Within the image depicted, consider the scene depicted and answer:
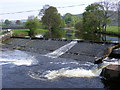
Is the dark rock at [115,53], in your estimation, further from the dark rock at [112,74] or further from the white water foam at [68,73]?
the dark rock at [112,74]

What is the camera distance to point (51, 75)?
742 inches

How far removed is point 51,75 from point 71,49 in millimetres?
12814

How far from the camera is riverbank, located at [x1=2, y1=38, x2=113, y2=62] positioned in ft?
89.4

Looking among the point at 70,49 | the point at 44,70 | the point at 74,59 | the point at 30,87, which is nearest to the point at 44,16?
the point at 70,49

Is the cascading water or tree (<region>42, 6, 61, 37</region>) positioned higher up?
tree (<region>42, 6, 61, 37</region>)

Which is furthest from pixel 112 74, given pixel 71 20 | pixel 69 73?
pixel 71 20

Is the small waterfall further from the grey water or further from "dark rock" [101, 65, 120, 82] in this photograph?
"dark rock" [101, 65, 120, 82]

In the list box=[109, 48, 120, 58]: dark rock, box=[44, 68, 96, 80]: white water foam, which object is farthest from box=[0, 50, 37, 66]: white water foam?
box=[109, 48, 120, 58]: dark rock

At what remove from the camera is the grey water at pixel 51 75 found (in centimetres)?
1631

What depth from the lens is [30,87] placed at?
15.6 m

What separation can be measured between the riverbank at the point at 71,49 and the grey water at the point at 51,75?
3.26 m

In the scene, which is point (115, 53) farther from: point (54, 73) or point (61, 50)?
point (54, 73)

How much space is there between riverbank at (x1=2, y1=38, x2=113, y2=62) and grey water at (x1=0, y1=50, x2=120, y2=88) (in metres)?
3.26


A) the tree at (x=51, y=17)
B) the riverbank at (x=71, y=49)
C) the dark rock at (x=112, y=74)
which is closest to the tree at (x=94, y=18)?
the riverbank at (x=71, y=49)
